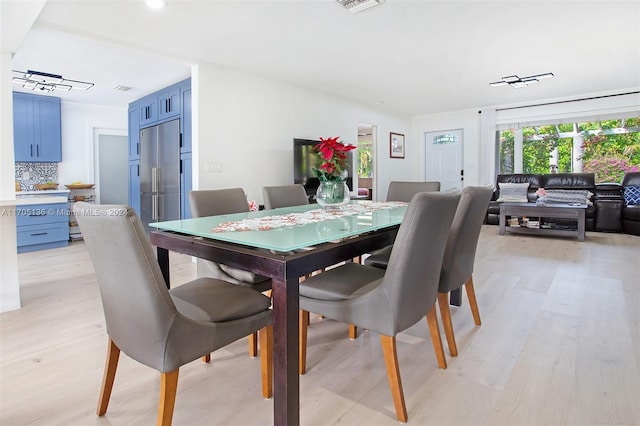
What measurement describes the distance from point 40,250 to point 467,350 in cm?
550

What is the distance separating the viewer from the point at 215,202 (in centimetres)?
236

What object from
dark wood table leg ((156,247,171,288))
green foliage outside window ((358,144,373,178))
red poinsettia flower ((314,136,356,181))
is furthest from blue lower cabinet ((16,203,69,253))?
green foliage outside window ((358,144,373,178))

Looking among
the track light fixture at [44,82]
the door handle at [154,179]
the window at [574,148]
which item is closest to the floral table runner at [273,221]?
the door handle at [154,179]

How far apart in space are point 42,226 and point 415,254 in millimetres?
5499

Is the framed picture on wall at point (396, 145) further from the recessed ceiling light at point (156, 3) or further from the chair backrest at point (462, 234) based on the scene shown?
the chair backrest at point (462, 234)

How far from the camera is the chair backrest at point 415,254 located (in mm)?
1375

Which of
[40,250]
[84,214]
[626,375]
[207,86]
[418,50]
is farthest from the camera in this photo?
[40,250]

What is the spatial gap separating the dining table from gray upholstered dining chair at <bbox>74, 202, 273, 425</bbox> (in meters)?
0.20

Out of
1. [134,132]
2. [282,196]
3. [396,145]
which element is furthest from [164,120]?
[396,145]

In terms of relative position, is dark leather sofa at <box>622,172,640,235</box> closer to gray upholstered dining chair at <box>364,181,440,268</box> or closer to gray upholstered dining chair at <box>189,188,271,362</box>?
gray upholstered dining chair at <box>364,181,440,268</box>

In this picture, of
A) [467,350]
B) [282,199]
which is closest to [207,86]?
[282,199]

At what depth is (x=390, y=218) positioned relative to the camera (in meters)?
2.01

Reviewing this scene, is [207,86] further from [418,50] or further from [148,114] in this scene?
[418,50]

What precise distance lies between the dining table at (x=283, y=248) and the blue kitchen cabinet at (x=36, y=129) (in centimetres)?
518
